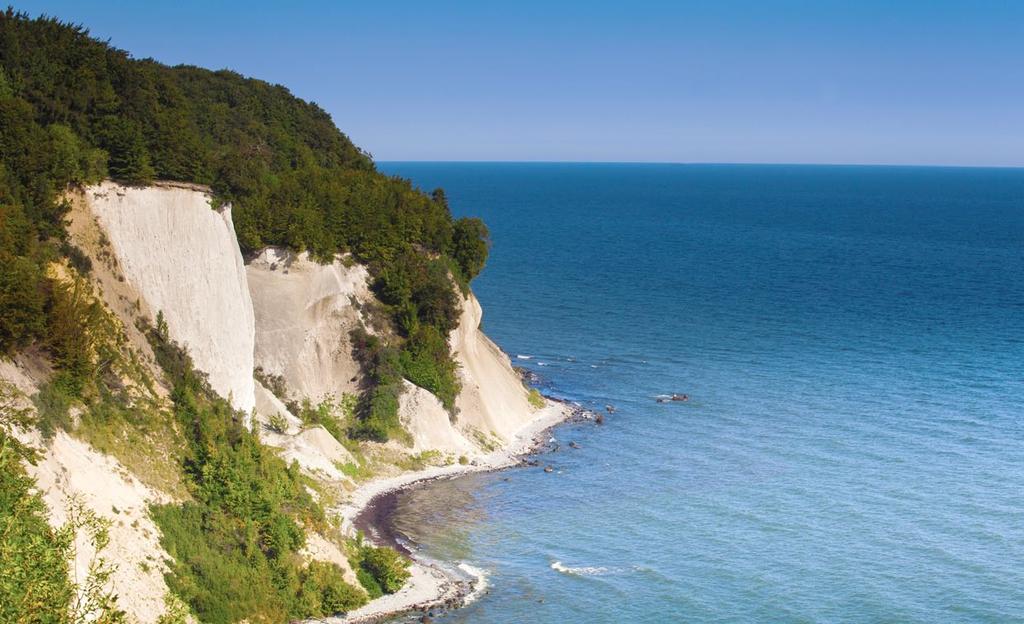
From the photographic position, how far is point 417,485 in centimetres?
5572

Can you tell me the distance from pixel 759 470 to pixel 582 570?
16.3m

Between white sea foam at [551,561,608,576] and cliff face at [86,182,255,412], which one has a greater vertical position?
cliff face at [86,182,255,412]

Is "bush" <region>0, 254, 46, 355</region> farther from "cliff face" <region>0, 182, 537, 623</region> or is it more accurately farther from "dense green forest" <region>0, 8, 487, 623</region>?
"cliff face" <region>0, 182, 537, 623</region>

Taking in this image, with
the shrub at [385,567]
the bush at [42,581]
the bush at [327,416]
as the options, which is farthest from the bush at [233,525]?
the bush at [327,416]

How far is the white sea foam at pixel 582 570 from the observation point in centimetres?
4453

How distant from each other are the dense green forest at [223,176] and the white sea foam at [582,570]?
1616cm

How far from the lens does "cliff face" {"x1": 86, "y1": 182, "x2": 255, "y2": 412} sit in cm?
4409

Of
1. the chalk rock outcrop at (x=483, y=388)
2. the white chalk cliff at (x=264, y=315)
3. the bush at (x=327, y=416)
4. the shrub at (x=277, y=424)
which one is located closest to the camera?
the white chalk cliff at (x=264, y=315)

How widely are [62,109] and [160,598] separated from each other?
922 inches

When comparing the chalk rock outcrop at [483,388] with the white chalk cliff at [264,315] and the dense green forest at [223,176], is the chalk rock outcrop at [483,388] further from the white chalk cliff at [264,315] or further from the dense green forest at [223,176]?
the dense green forest at [223,176]

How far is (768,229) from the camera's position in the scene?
648 feet

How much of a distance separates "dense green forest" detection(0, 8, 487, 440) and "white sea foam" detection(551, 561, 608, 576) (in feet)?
53.0

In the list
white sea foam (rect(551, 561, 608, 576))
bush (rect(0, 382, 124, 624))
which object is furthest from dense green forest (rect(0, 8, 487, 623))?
white sea foam (rect(551, 561, 608, 576))

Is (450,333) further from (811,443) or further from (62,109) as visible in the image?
(62,109)
